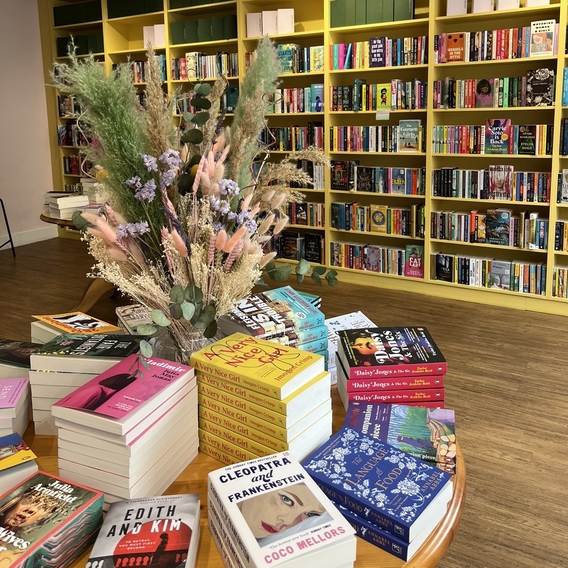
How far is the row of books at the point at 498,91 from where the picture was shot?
4.10 m

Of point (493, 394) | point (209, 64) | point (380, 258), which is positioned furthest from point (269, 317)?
point (209, 64)

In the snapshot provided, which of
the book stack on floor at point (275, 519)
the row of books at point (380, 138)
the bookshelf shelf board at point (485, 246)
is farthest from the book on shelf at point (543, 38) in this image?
the book stack on floor at point (275, 519)

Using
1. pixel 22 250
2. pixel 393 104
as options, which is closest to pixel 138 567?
pixel 393 104

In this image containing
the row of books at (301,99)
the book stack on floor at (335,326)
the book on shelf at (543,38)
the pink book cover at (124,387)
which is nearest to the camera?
the pink book cover at (124,387)

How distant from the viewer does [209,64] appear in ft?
18.4

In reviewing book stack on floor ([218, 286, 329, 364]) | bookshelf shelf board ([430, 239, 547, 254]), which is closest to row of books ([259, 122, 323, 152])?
bookshelf shelf board ([430, 239, 547, 254])

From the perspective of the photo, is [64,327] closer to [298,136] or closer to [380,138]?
[380,138]

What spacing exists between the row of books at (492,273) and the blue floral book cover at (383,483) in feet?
11.4

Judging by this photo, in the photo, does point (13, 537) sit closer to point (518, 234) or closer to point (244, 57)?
point (518, 234)

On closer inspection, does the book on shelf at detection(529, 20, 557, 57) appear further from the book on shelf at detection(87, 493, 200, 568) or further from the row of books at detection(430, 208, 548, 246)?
the book on shelf at detection(87, 493, 200, 568)

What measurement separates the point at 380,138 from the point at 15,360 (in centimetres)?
381

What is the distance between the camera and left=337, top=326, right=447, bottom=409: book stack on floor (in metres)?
1.41

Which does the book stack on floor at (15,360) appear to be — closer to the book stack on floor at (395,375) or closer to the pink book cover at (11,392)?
the pink book cover at (11,392)

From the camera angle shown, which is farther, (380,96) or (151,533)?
(380,96)
